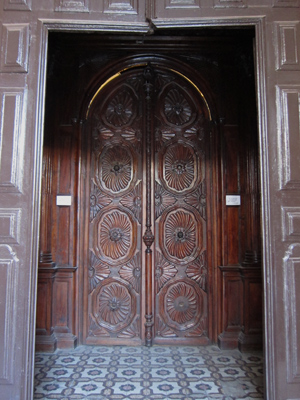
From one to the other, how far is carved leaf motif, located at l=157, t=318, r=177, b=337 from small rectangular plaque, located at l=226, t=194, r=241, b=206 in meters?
1.49

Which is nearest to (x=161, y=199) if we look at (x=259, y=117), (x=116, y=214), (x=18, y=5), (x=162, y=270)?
(x=116, y=214)

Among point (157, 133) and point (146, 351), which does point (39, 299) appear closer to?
point (146, 351)

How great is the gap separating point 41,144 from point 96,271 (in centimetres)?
189

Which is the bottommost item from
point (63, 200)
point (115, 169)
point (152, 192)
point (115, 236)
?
point (115, 236)

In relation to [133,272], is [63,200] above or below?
above

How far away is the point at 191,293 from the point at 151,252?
0.63m

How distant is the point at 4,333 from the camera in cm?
209

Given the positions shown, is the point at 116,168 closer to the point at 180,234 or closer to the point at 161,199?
the point at 161,199

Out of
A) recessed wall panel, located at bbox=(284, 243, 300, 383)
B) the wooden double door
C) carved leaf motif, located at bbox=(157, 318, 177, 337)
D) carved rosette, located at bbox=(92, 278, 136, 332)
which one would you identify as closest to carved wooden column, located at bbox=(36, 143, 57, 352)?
the wooden double door

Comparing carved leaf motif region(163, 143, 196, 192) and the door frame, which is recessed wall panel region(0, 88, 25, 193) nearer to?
the door frame

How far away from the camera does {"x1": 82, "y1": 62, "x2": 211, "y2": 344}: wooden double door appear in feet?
12.2

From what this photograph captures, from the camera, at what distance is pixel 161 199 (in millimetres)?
3854

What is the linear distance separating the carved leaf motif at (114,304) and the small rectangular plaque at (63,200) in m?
1.02

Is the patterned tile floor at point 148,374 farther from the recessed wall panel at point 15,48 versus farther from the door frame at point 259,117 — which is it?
the recessed wall panel at point 15,48
